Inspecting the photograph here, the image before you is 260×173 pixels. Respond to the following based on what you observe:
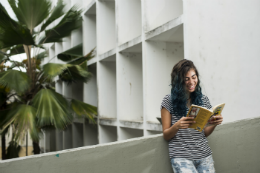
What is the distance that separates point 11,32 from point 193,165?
14.8 feet

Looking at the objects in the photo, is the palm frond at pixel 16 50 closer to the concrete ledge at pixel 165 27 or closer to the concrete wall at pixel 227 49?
the concrete ledge at pixel 165 27

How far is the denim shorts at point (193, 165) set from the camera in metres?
2.12

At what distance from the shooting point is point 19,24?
5883mm

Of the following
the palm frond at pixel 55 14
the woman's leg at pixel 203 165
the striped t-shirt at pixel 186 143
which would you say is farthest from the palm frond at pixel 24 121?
the woman's leg at pixel 203 165

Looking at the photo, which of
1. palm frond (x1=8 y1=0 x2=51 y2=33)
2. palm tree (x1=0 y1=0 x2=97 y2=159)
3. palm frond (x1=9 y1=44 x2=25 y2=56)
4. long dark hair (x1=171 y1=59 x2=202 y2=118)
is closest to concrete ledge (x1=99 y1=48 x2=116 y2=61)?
palm tree (x1=0 y1=0 x2=97 y2=159)

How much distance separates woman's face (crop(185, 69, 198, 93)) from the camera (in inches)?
87.3

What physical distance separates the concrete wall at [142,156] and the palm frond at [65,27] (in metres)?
4.58

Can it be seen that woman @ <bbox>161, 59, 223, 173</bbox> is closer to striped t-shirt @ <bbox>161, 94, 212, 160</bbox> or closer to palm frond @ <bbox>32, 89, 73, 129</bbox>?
striped t-shirt @ <bbox>161, 94, 212, 160</bbox>

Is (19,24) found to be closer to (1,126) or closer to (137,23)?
(1,126)

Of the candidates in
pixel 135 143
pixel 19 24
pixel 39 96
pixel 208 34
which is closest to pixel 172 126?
pixel 135 143

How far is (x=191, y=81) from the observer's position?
2217mm

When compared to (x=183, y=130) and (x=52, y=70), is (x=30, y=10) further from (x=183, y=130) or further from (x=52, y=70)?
(x=183, y=130)

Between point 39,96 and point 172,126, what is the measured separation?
4.31m

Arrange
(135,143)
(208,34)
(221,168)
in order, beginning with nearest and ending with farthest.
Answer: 1. (135,143)
2. (221,168)
3. (208,34)
